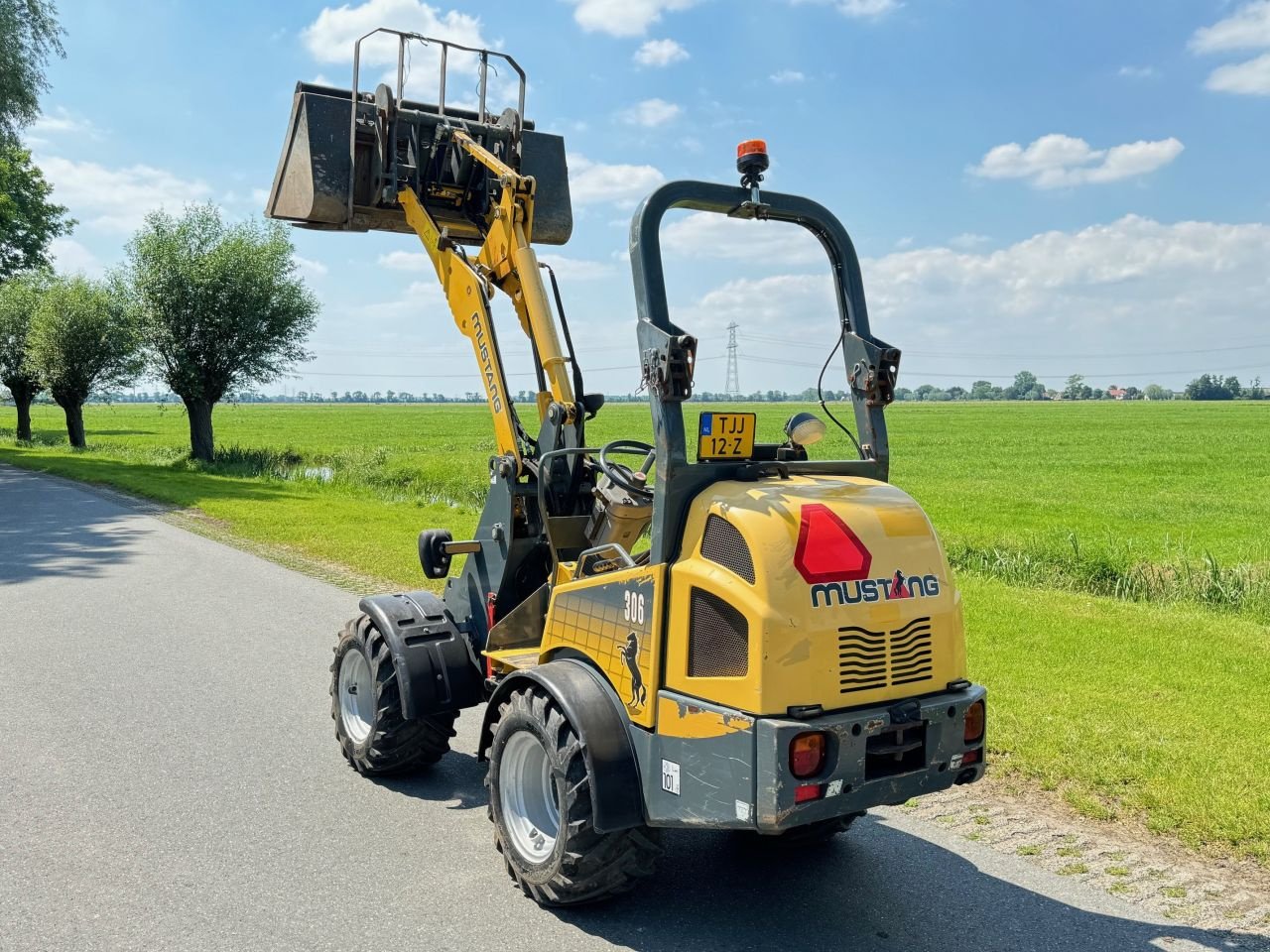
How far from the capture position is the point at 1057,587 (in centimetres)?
1183

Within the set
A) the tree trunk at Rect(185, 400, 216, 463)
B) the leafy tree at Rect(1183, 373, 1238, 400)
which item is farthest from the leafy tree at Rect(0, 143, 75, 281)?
the leafy tree at Rect(1183, 373, 1238, 400)

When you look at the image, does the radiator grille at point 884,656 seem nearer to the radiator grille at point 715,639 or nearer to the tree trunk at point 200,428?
the radiator grille at point 715,639

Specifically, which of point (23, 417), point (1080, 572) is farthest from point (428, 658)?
point (23, 417)

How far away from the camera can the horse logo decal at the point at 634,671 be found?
392 centimetres

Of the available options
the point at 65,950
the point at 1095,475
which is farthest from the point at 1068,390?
the point at 65,950

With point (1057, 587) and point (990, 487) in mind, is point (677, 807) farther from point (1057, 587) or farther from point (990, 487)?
point (990, 487)

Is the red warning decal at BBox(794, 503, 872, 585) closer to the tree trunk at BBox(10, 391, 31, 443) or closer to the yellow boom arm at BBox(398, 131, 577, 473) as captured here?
the yellow boom arm at BBox(398, 131, 577, 473)

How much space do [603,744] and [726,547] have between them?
2.97 ft

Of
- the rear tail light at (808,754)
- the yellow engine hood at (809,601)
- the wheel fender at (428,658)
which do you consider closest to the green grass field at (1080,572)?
the yellow engine hood at (809,601)

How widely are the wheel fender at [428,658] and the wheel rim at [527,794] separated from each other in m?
0.97

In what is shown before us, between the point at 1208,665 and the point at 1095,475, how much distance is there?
24.7 m

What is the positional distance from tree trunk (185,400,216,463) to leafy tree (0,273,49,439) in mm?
11593

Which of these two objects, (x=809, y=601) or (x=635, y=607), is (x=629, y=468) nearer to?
(x=635, y=607)

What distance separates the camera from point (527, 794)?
439cm
